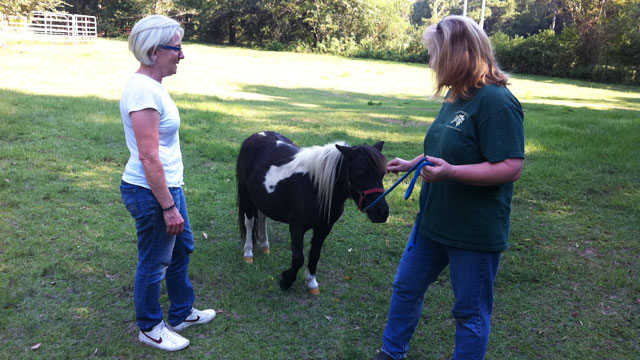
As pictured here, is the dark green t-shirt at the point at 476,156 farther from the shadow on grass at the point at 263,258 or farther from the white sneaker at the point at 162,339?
the white sneaker at the point at 162,339

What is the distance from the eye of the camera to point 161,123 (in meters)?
2.79

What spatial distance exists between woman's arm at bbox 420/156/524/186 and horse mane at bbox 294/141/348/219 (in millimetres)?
1455

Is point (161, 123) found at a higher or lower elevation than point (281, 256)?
higher

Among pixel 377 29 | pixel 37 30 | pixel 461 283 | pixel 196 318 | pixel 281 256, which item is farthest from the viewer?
pixel 377 29

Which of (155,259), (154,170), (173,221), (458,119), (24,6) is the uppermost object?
(24,6)

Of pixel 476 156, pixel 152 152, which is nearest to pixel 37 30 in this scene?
pixel 152 152

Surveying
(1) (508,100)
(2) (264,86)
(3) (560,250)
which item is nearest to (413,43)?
(2) (264,86)

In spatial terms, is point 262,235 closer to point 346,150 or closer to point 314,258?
point 314,258

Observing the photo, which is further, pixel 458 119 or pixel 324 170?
pixel 324 170

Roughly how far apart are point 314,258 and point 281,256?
95 centimetres

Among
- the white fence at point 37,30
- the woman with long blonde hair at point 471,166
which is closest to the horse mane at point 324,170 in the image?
the woman with long blonde hair at point 471,166

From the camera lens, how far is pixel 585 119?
11.7 metres

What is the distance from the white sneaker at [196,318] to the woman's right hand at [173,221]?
40.7 inches

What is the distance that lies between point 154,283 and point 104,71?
1820cm
